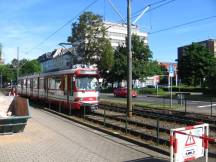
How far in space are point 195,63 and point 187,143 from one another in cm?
7249

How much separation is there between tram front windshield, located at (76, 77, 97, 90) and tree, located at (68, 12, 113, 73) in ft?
94.3

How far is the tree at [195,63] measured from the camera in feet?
262

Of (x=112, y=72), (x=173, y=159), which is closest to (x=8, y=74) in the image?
(x=112, y=72)

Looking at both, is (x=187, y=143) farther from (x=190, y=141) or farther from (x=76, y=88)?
(x=76, y=88)

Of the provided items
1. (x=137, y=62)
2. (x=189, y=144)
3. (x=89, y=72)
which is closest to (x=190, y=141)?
(x=189, y=144)

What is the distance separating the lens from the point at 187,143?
929 centimetres

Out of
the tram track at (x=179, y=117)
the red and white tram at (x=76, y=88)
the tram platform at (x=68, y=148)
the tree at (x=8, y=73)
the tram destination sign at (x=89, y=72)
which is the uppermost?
the tree at (x=8, y=73)

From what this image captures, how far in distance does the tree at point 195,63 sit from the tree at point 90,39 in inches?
965

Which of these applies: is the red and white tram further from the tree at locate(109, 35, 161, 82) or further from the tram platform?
the tree at locate(109, 35, 161, 82)

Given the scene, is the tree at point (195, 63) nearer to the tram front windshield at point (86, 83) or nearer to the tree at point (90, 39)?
the tree at point (90, 39)

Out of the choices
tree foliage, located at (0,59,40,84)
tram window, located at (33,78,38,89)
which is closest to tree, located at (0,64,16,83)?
tree foliage, located at (0,59,40,84)

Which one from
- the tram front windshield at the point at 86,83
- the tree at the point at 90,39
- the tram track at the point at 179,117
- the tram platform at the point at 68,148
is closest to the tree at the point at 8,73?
the tree at the point at 90,39

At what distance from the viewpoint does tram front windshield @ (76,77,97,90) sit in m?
24.8

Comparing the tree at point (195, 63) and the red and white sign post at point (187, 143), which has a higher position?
the tree at point (195, 63)
